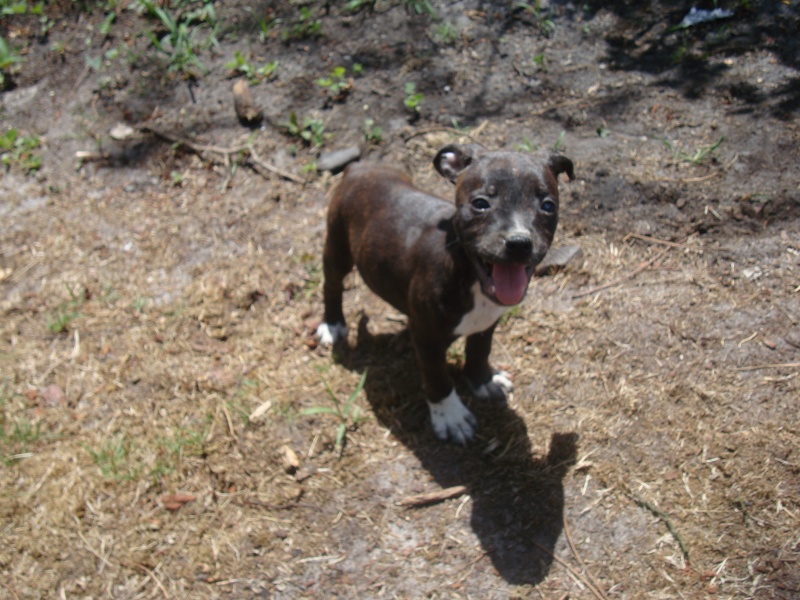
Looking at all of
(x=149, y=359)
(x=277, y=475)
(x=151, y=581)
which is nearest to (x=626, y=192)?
(x=277, y=475)

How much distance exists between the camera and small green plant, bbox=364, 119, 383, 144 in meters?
6.48

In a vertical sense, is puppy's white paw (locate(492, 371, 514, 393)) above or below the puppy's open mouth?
below

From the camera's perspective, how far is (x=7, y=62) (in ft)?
25.3

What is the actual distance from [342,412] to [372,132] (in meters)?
2.84

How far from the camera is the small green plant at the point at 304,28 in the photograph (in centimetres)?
732

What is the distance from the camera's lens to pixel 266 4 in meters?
7.64

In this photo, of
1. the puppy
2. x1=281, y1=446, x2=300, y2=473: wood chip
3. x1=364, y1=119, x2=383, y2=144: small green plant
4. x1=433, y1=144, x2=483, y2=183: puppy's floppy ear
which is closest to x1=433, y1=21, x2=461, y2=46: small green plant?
x1=364, y1=119, x2=383, y2=144: small green plant

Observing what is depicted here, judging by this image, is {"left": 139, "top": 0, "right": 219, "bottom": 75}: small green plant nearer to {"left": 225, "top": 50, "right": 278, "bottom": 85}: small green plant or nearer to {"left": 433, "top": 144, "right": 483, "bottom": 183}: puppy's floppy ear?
{"left": 225, "top": 50, "right": 278, "bottom": 85}: small green plant

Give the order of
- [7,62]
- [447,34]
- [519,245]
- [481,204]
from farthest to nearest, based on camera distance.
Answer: [7,62] < [447,34] < [481,204] < [519,245]

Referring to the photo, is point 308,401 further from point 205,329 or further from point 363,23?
point 363,23

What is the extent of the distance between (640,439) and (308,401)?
221 centimetres

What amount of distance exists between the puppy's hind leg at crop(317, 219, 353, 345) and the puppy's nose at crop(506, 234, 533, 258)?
170cm

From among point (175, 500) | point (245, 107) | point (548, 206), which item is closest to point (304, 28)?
point (245, 107)

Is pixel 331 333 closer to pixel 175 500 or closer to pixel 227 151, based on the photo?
pixel 175 500
